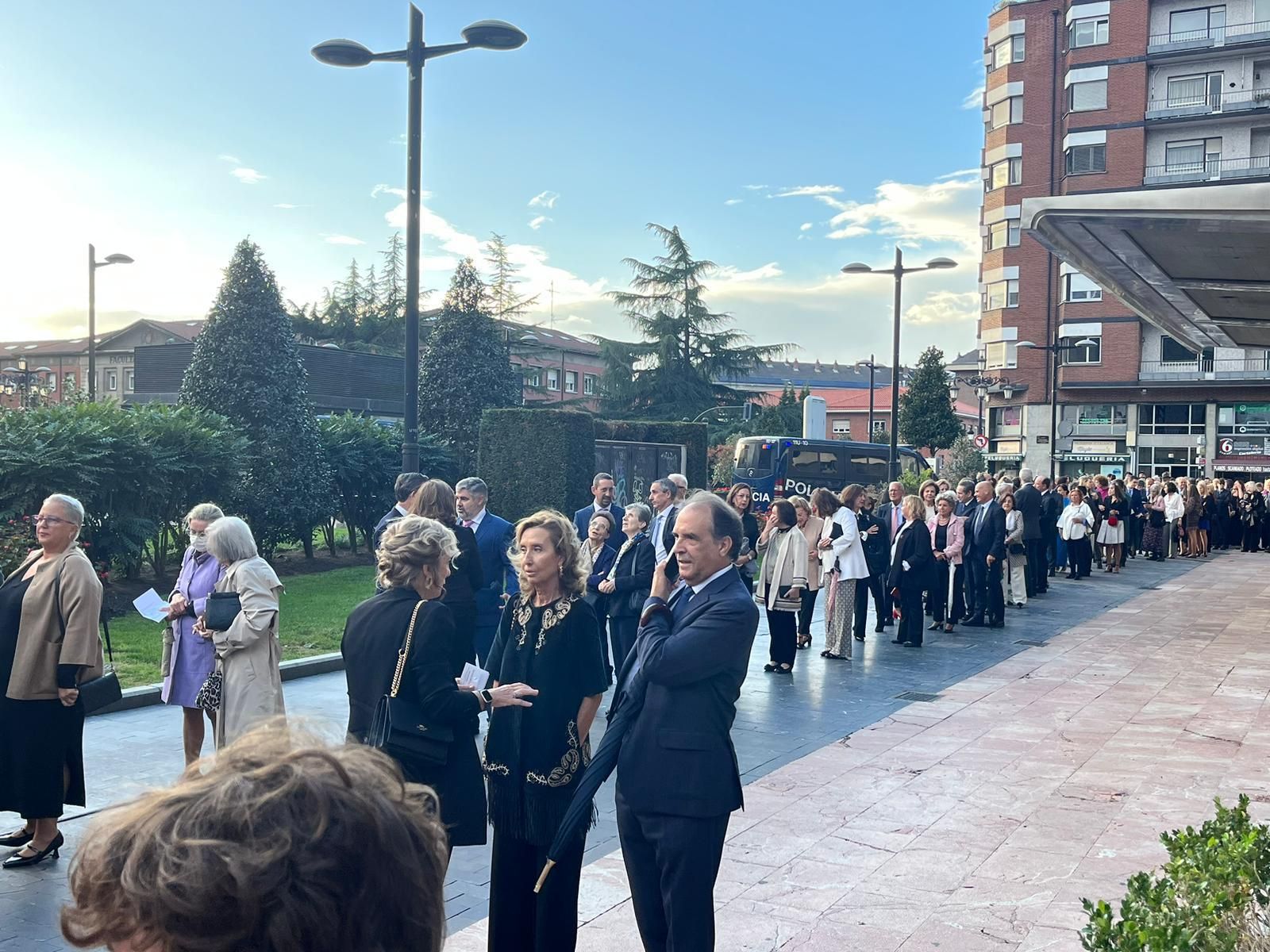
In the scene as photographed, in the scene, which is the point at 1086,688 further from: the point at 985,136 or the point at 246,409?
the point at 985,136

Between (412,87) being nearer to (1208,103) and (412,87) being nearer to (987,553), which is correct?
(987,553)

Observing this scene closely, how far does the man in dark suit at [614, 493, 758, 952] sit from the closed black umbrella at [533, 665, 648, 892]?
0.10ft

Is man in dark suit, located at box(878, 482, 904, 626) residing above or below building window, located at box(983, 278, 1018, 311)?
below

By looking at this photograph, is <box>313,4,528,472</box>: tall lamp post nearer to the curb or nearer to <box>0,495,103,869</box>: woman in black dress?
the curb

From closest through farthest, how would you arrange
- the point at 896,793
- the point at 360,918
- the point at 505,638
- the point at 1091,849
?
the point at 360,918, the point at 505,638, the point at 1091,849, the point at 896,793

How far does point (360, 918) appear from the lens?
43.6 inches

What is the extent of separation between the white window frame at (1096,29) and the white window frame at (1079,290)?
31.1 feet

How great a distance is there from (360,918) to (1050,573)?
77.2 ft

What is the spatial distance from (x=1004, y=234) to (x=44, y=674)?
52478mm

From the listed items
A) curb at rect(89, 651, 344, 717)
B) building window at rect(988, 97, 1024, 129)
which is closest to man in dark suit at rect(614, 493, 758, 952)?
curb at rect(89, 651, 344, 717)

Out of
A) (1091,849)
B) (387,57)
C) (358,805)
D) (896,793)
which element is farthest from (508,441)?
(358,805)

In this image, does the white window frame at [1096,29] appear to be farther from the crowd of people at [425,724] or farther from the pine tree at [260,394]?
the crowd of people at [425,724]

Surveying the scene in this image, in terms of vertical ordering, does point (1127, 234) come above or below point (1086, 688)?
above

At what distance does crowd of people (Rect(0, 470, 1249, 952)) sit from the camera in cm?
111
